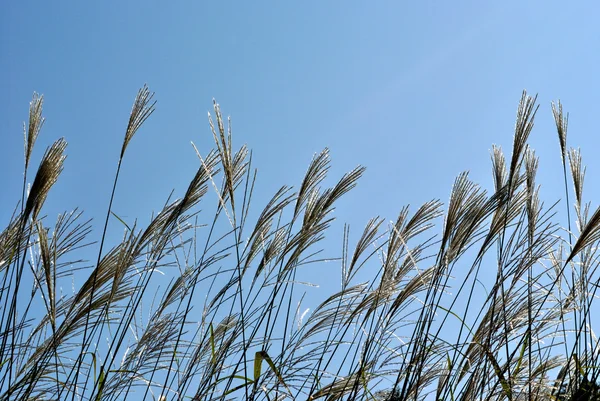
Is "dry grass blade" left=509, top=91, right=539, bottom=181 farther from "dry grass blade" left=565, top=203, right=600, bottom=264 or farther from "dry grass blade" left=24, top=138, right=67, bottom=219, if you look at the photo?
"dry grass blade" left=24, top=138, right=67, bottom=219

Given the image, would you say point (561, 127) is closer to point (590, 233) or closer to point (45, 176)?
point (590, 233)

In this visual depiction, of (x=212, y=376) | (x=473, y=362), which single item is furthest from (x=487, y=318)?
(x=212, y=376)

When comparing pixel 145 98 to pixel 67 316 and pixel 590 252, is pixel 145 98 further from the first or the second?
pixel 590 252

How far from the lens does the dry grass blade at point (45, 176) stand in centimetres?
200

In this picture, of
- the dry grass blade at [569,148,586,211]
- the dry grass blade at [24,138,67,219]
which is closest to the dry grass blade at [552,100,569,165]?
the dry grass blade at [569,148,586,211]

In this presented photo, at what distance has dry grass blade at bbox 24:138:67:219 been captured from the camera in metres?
2.00

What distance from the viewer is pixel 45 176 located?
6.57 ft

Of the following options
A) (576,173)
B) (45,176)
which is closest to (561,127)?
(576,173)

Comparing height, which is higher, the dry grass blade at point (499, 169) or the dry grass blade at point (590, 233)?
the dry grass blade at point (499, 169)

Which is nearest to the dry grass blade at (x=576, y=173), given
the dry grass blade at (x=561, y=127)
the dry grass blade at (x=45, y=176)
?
the dry grass blade at (x=561, y=127)

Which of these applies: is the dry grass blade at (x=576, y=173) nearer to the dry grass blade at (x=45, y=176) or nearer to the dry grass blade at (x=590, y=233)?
the dry grass blade at (x=590, y=233)

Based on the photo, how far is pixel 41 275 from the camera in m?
2.29

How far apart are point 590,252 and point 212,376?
147cm

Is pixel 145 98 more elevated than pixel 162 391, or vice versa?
pixel 145 98
